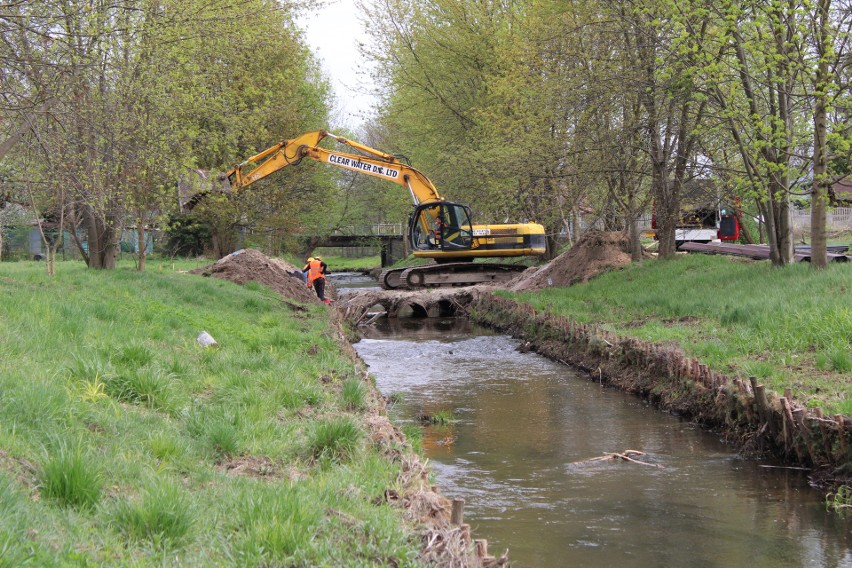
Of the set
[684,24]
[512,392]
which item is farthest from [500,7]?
[512,392]

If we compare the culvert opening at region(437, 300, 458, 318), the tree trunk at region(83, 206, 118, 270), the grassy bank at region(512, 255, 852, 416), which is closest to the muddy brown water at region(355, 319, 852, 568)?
the grassy bank at region(512, 255, 852, 416)

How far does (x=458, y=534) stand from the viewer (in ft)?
15.5

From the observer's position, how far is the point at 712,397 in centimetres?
1024

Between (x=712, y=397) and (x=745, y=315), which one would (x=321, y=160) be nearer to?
(x=745, y=315)

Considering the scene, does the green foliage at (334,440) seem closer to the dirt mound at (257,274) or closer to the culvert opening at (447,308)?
the dirt mound at (257,274)

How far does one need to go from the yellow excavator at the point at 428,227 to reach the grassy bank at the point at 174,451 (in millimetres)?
13303

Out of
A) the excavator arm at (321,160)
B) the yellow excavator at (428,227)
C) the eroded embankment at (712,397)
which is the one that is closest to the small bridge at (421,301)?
the yellow excavator at (428,227)

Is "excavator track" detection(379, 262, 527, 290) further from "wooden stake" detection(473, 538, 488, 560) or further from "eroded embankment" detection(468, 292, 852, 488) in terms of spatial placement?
"wooden stake" detection(473, 538, 488, 560)

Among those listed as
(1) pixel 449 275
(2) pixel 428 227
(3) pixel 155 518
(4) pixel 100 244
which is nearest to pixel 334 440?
(3) pixel 155 518

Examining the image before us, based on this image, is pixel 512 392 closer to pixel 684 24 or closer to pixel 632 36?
pixel 684 24

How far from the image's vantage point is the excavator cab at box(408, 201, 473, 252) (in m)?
26.4

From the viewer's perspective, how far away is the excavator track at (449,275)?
99.5 feet

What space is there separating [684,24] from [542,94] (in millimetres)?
7440

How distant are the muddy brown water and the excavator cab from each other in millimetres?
13126
